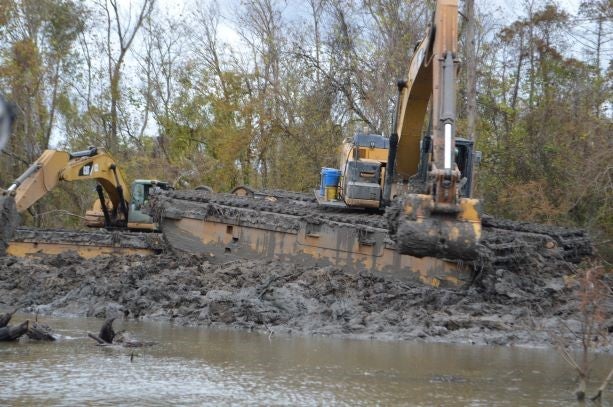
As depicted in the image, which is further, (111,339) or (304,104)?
(304,104)

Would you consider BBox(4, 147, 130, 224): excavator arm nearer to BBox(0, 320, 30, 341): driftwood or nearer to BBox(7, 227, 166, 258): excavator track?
BBox(7, 227, 166, 258): excavator track

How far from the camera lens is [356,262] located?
15.0 m

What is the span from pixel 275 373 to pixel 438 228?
213 cm

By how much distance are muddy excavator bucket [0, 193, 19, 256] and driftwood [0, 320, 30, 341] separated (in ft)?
15.6

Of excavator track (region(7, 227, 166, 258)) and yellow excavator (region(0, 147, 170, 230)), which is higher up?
yellow excavator (region(0, 147, 170, 230))

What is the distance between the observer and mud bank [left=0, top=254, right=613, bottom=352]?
1211cm

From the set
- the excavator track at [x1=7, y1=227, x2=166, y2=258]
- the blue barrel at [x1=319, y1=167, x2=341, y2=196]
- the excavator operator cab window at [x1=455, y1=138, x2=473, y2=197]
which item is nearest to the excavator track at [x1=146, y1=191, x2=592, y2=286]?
the blue barrel at [x1=319, y1=167, x2=341, y2=196]

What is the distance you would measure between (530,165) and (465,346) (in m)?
14.7

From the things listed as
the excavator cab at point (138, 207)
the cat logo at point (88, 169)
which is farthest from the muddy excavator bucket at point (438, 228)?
the excavator cab at point (138, 207)

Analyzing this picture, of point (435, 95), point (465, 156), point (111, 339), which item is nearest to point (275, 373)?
point (111, 339)

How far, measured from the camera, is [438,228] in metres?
8.15

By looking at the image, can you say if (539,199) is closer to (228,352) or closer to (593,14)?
(593,14)

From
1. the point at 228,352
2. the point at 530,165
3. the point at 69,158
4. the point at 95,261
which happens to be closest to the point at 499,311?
the point at 228,352

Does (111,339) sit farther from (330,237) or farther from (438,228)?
(330,237)
